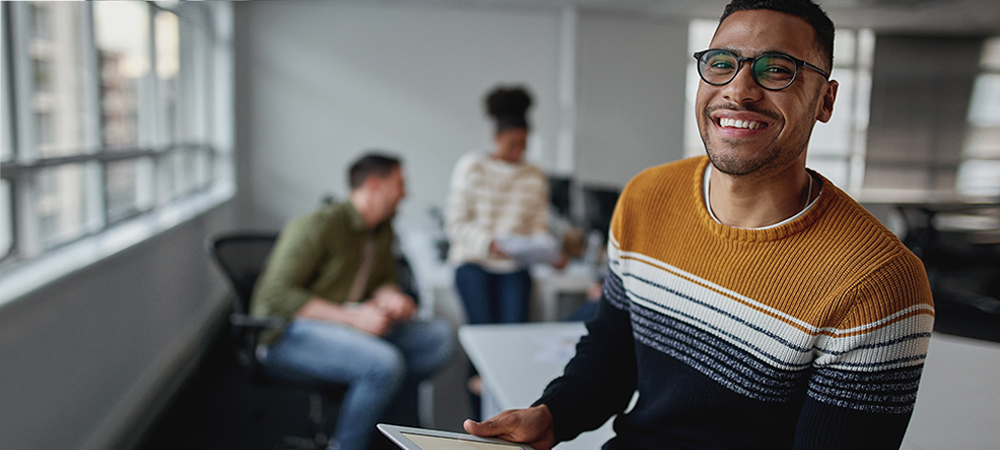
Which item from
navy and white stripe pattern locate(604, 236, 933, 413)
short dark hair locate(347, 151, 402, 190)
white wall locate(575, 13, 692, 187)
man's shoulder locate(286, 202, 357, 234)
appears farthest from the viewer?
white wall locate(575, 13, 692, 187)

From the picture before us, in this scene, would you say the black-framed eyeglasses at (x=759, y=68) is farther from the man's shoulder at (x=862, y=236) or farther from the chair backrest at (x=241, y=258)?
the chair backrest at (x=241, y=258)

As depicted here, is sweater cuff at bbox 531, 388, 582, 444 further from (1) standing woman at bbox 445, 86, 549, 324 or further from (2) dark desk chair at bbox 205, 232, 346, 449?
(1) standing woman at bbox 445, 86, 549, 324

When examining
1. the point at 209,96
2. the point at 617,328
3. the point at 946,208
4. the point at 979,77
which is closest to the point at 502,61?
the point at 209,96

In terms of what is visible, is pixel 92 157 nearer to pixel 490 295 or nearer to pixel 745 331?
pixel 490 295

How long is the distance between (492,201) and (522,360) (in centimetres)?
133

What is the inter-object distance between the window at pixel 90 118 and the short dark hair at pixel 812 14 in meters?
2.27

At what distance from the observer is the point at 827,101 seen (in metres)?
1.08

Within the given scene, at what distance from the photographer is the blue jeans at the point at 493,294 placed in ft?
9.98

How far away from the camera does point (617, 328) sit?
53.2 inches

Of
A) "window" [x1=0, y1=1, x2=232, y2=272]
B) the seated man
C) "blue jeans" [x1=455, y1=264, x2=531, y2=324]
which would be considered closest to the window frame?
"window" [x1=0, y1=1, x2=232, y2=272]

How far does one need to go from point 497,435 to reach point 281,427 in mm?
2536

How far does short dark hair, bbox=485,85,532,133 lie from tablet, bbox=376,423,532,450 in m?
2.25

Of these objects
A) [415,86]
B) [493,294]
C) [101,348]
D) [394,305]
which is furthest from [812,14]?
[415,86]

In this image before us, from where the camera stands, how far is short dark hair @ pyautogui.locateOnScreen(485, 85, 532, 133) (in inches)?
127
